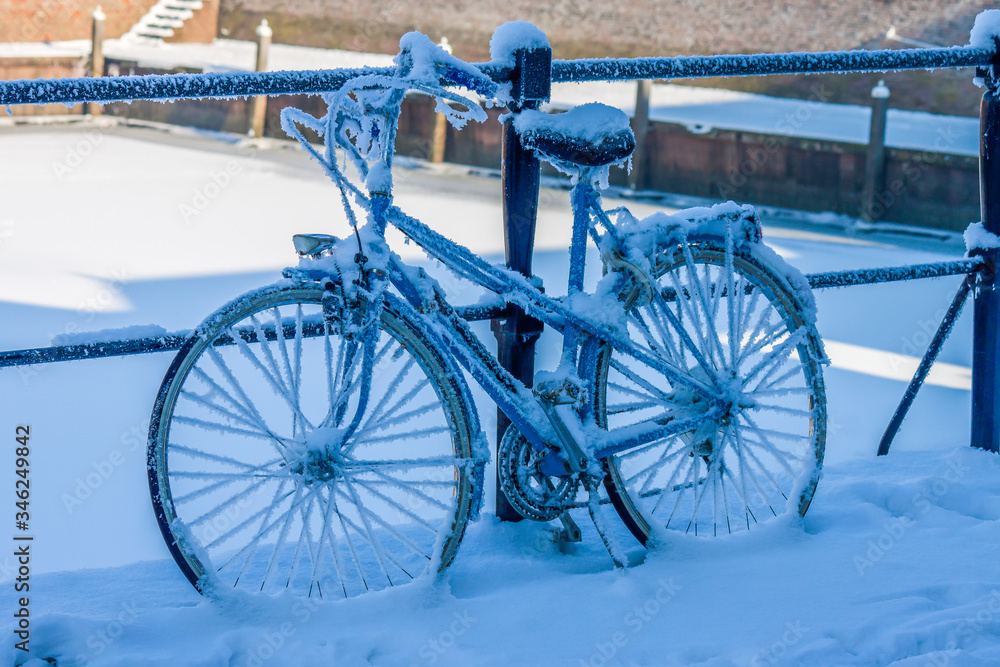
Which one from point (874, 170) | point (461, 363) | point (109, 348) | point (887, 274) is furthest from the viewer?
point (874, 170)

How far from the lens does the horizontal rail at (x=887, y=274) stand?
2594 mm

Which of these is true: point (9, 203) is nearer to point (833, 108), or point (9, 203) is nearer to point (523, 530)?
point (523, 530)

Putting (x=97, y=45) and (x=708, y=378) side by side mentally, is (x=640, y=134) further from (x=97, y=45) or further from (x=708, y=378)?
(x=708, y=378)

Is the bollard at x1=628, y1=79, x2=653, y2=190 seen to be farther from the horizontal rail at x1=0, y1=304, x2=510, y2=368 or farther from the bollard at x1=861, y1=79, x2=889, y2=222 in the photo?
the horizontal rail at x1=0, y1=304, x2=510, y2=368

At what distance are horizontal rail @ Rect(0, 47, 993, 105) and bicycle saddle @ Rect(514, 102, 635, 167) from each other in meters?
0.17

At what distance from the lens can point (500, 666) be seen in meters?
1.85

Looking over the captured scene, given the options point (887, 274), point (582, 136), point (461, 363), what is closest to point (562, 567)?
point (461, 363)

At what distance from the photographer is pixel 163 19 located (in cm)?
1566

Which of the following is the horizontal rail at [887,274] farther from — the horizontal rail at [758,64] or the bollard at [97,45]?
the bollard at [97,45]

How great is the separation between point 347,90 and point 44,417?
254 centimetres

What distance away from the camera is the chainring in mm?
2105

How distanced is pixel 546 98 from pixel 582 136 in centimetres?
22

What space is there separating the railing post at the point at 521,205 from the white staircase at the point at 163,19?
14.5 m

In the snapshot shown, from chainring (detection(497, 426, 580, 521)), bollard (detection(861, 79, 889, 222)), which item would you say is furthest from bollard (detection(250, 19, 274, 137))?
chainring (detection(497, 426, 580, 521))
